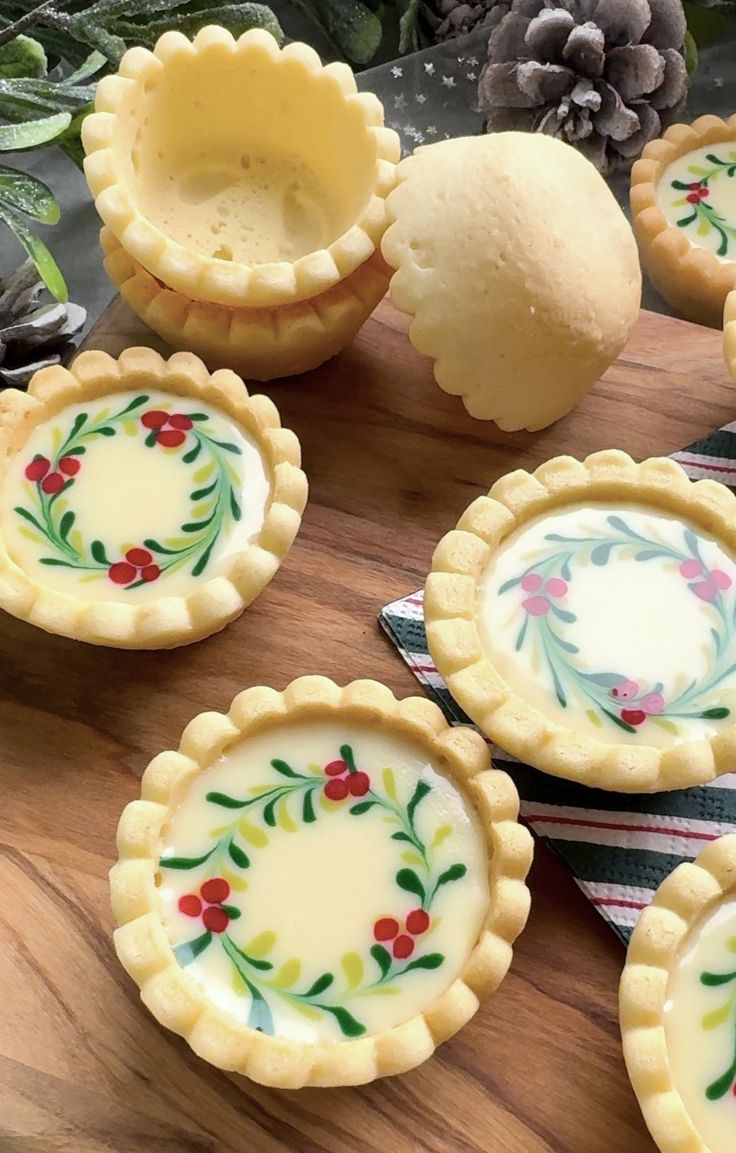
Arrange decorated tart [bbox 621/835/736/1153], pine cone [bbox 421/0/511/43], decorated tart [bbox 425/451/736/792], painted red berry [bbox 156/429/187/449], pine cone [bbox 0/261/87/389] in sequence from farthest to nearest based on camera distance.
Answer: pine cone [bbox 421/0/511/43], pine cone [bbox 0/261/87/389], painted red berry [bbox 156/429/187/449], decorated tart [bbox 425/451/736/792], decorated tart [bbox 621/835/736/1153]

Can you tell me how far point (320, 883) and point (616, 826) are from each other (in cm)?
40

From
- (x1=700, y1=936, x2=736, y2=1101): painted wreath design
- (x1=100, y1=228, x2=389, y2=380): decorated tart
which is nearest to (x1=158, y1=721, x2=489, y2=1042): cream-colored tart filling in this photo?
(x1=700, y1=936, x2=736, y2=1101): painted wreath design

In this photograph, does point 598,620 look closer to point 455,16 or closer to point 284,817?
point 284,817

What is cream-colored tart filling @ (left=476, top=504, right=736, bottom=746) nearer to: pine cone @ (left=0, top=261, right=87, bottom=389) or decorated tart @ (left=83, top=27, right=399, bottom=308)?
decorated tart @ (left=83, top=27, right=399, bottom=308)

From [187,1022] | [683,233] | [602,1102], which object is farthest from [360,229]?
[602,1102]

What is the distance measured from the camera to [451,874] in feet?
4.35

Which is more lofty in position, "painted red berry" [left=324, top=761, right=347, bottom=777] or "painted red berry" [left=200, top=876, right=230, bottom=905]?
"painted red berry" [left=324, top=761, right=347, bottom=777]

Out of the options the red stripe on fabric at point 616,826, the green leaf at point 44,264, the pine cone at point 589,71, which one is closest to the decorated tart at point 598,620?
the red stripe on fabric at point 616,826

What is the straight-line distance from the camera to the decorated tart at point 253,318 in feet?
5.50

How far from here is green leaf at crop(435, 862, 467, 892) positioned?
1.32 metres

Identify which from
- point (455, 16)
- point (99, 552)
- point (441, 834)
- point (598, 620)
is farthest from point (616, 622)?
point (455, 16)

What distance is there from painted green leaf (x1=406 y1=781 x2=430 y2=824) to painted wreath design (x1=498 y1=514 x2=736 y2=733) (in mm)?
198

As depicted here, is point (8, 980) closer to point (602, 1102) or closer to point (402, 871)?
point (402, 871)

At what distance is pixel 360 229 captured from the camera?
64.7 inches
